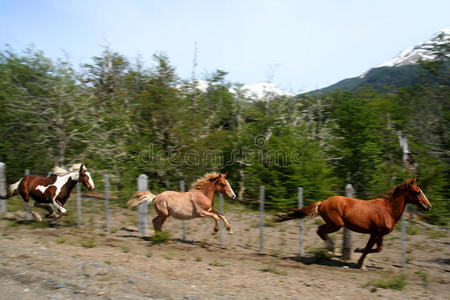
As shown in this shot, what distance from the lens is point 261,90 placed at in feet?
63.1

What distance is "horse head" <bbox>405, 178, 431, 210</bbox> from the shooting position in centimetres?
724

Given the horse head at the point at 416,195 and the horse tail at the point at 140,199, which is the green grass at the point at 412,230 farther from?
the horse tail at the point at 140,199

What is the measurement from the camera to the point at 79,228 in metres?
10.2

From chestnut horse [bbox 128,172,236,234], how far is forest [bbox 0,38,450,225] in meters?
3.67

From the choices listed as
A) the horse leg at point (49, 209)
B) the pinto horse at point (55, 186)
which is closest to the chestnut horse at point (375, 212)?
the pinto horse at point (55, 186)

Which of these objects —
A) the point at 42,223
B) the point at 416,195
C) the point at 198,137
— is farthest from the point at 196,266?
the point at 198,137

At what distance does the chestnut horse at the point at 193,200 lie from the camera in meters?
8.72

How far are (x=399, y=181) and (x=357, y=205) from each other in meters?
8.24

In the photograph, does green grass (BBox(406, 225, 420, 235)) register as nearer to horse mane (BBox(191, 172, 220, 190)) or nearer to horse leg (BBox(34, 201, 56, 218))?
horse mane (BBox(191, 172, 220, 190))

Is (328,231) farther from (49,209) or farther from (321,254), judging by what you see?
(49,209)

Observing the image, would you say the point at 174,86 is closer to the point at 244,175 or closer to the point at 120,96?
the point at 120,96

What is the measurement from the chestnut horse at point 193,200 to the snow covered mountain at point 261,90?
983cm

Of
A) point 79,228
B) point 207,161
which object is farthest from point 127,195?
point 207,161

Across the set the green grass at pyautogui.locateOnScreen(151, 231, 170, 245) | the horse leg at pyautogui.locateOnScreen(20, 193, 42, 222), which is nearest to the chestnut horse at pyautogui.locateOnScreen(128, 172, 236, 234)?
the green grass at pyautogui.locateOnScreen(151, 231, 170, 245)
